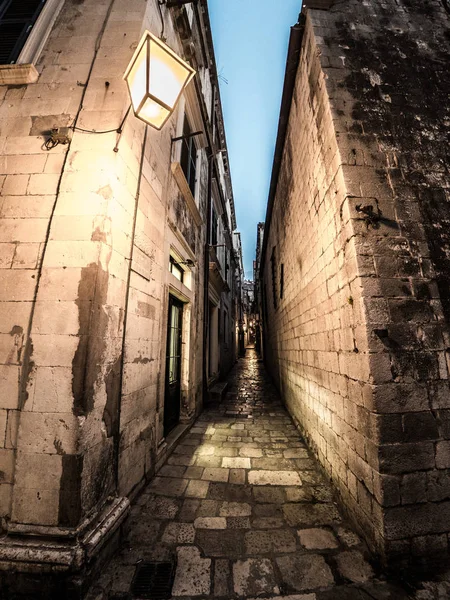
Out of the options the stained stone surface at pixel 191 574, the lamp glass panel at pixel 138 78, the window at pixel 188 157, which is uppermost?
the window at pixel 188 157

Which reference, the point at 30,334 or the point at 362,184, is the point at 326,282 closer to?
the point at 362,184

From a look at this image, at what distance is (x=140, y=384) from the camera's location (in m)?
3.21

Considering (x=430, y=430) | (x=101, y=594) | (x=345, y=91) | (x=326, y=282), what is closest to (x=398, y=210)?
(x=326, y=282)

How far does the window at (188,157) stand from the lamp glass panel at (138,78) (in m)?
3.21

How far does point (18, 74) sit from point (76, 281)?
3.17 m

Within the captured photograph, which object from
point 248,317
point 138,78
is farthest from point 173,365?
point 248,317

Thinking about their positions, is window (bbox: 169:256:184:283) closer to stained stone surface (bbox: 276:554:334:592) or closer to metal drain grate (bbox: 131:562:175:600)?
metal drain grate (bbox: 131:562:175:600)

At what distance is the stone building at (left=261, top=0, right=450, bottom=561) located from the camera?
2.29 metres

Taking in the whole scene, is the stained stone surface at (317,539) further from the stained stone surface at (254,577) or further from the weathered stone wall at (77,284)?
the weathered stone wall at (77,284)

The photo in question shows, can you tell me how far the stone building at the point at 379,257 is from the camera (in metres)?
2.29

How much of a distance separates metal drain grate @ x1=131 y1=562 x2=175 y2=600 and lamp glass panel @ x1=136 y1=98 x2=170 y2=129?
162 inches

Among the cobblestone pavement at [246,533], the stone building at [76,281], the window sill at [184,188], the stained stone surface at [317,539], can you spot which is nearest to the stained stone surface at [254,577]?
the cobblestone pavement at [246,533]

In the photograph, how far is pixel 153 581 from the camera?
1981mm

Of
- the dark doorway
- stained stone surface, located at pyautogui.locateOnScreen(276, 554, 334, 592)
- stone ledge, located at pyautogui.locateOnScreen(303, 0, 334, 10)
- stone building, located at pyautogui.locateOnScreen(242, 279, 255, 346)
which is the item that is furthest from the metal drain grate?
stone building, located at pyautogui.locateOnScreen(242, 279, 255, 346)
